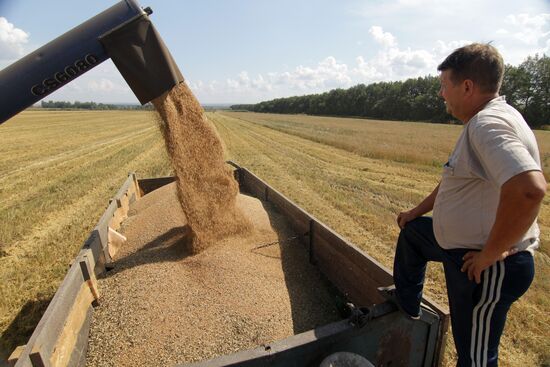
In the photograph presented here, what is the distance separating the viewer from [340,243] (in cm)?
304

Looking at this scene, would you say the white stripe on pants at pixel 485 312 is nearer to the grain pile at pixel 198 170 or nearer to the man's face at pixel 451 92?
the man's face at pixel 451 92

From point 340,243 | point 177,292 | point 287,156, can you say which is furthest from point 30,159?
point 340,243

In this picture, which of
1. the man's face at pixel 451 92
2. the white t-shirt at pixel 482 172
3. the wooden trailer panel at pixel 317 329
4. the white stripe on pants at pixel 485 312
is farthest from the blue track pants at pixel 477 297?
the man's face at pixel 451 92

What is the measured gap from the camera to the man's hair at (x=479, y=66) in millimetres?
1573

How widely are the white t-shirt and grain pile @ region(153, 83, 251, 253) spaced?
2.62 metres

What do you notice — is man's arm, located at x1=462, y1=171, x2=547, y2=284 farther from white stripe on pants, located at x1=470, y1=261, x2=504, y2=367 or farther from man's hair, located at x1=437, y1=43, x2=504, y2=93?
man's hair, located at x1=437, y1=43, x2=504, y2=93

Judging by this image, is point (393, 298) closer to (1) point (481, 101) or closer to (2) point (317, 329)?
(2) point (317, 329)

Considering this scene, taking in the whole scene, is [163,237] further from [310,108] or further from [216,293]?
[310,108]

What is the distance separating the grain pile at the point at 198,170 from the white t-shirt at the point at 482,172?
2.62 m

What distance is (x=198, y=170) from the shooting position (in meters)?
3.97

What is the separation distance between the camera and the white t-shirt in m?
1.37

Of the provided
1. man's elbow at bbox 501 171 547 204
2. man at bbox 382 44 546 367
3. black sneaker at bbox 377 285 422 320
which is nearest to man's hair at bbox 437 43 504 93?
man at bbox 382 44 546 367

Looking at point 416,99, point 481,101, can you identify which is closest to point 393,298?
point 481,101

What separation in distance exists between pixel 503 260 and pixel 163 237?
362 centimetres
